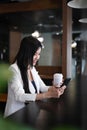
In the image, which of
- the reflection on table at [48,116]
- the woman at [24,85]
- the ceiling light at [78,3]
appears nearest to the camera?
the reflection on table at [48,116]

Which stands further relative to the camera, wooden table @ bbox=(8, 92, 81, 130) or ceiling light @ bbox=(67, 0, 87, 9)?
ceiling light @ bbox=(67, 0, 87, 9)

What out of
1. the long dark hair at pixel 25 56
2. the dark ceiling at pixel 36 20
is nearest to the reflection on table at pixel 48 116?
the long dark hair at pixel 25 56

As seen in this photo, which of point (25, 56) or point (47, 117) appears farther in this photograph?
point (25, 56)

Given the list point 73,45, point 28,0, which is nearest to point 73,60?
point 73,45

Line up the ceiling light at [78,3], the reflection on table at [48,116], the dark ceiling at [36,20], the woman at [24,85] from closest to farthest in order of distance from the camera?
the reflection on table at [48,116]
the woman at [24,85]
the ceiling light at [78,3]
the dark ceiling at [36,20]

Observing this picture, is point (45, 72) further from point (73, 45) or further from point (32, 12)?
point (32, 12)

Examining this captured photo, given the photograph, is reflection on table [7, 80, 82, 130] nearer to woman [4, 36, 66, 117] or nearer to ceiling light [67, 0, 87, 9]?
woman [4, 36, 66, 117]

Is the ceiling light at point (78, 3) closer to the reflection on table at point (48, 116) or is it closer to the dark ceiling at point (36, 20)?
the reflection on table at point (48, 116)

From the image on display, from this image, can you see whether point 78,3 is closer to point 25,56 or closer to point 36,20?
point 25,56

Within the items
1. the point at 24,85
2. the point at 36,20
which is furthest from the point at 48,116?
the point at 36,20

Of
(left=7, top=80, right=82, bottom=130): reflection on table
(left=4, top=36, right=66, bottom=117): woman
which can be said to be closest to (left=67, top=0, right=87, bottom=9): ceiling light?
(left=4, top=36, right=66, bottom=117): woman

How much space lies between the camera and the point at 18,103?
1.72 m

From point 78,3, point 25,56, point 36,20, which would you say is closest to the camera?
point 25,56

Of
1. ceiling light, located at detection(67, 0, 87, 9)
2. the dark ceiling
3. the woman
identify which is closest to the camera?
the woman
